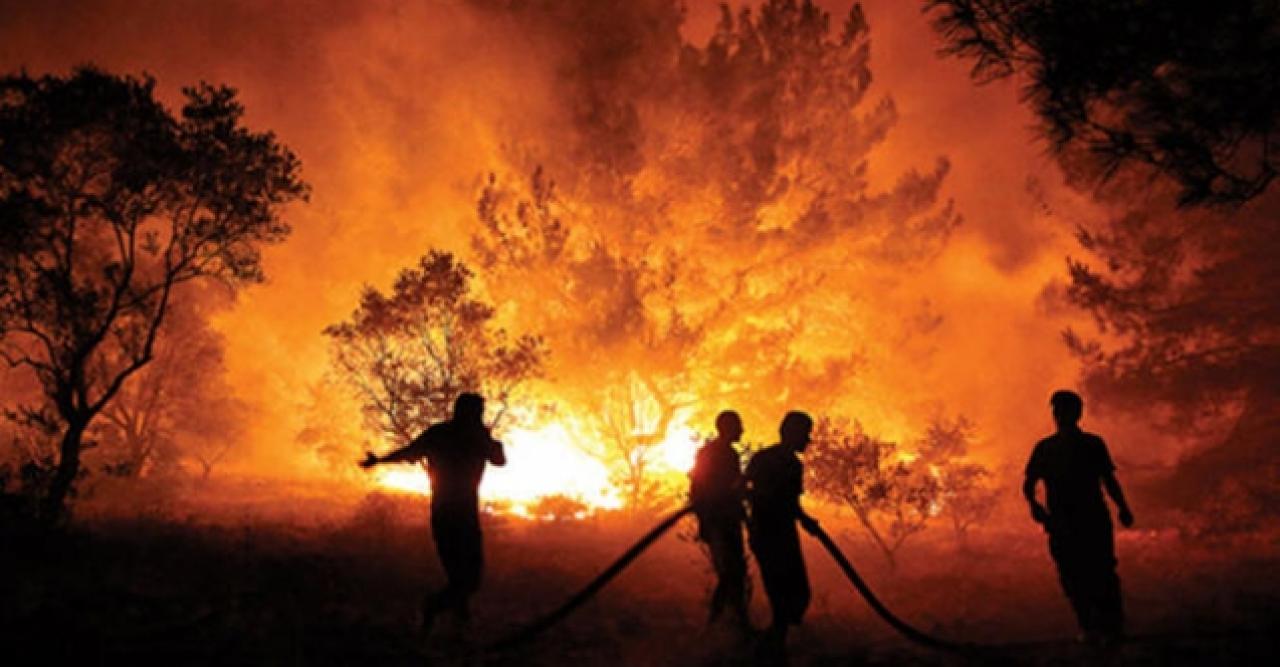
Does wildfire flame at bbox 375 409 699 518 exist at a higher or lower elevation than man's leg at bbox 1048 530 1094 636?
higher

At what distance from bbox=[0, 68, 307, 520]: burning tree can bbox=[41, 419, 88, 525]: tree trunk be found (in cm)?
2

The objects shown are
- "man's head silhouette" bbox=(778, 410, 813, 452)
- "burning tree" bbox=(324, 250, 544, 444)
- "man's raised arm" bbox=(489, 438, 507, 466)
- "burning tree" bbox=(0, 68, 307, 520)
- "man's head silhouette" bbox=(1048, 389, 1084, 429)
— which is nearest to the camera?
"man's head silhouette" bbox=(778, 410, 813, 452)

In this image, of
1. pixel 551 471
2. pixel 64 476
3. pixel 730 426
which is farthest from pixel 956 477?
pixel 64 476

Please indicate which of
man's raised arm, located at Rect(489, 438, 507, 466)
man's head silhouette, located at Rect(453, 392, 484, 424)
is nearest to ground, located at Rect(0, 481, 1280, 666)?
man's raised arm, located at Rect(489, 438, 507, 466)

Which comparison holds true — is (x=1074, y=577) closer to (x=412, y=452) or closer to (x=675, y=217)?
(x=412, y=452)

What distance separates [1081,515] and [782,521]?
3070 mm

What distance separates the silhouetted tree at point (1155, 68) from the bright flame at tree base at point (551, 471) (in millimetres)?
16938

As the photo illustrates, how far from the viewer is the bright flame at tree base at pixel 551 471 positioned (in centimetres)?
2353

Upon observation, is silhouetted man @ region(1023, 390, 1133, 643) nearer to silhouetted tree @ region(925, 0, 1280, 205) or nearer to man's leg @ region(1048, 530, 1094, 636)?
man's leg @ region(1048, 530, 1094, 636)

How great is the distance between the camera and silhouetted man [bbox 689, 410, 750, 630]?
27.1 feet

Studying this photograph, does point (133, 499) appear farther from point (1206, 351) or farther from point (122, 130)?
point (1206, 351)

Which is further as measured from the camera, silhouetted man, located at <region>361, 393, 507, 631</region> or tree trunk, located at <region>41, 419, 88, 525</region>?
tree trunk, located at <region>41, 419, 88, 525</region>

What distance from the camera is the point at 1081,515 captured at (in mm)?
7309

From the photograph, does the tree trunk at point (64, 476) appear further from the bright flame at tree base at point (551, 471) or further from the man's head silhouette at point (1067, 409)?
the man's head silhouette at point (1067, 409)
